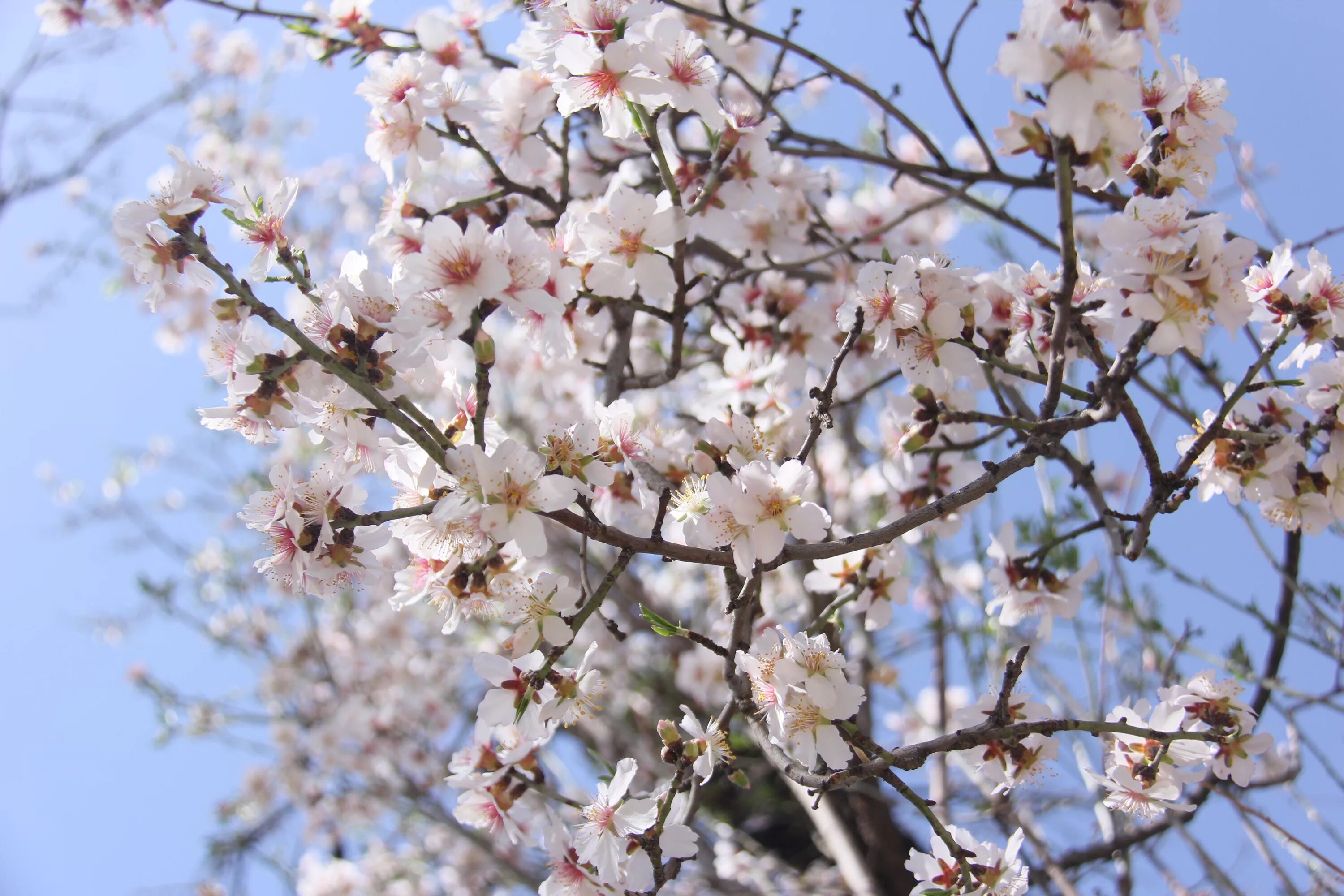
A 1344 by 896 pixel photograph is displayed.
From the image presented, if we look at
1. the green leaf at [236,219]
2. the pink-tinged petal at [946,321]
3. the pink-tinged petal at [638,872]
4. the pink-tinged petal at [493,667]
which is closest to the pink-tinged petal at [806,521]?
the pink-tinged petal at [946,321]

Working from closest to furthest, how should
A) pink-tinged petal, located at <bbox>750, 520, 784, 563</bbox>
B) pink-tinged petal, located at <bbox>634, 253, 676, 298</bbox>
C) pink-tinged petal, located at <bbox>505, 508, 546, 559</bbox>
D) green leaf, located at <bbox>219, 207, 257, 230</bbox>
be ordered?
pink-tinged petal, located at <bbox>505, 508, 546, 559</bbox> < pink-tinged petal, located at <bbox>750, 520, 784, 563</bbox> < green leaf, located at <bbox>219, 207, 257, 230</bbox> < pink-tinged petal, located at <bbox>634, 253, 676, 298</bbox>

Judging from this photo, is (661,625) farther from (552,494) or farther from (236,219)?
(236,219)

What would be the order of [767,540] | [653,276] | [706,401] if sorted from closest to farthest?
[767,540] < [653,276] < [706,401]

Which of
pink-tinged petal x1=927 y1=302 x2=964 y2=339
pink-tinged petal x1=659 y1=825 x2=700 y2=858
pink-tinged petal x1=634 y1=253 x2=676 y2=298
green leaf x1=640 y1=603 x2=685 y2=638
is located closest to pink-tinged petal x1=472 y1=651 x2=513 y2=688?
green leaf x1=640 y1=603 x2=685 y2=638

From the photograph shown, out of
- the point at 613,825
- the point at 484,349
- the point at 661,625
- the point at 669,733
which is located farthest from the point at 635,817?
the point at 484,349

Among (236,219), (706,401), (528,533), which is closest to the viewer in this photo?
(528,533)

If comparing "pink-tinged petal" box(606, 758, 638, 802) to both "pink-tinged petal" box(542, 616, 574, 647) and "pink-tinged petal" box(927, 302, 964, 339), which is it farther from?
"pink-tinged petal" box(927, 302, 964, 339)

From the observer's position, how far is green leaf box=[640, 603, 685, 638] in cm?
119

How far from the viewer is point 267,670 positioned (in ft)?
16.5

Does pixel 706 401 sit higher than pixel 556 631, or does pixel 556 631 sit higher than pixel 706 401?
pixel 706 401

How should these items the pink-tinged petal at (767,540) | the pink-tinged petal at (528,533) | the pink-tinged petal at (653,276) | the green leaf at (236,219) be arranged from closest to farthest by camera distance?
the pink-tinged petal at (528,533), the pink-tinged petal at (767,540), the green leaf at (236,219), the pink-tinged petal at (653,276)

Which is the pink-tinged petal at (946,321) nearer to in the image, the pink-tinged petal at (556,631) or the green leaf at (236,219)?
the pink-tinged petal at (556,631)

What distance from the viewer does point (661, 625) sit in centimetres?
119

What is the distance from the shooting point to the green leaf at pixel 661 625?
3.90 ft
